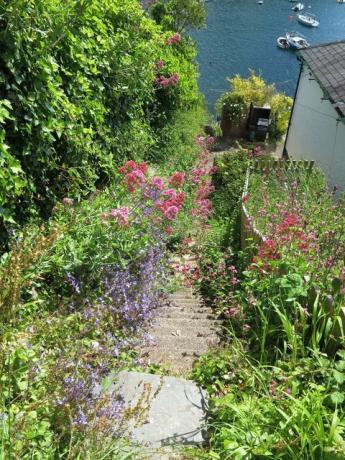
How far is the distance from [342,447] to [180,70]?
11141 millimetres

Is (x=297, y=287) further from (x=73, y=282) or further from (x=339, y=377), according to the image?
(x=73, y=282)

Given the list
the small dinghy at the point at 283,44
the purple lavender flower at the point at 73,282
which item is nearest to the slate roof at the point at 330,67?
the purple lavender flower at the point at 73,282

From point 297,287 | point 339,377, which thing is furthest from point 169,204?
point 339,377

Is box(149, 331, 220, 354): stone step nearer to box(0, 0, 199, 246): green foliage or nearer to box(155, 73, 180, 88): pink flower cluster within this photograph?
box(0, 0, 199, 246): green foliage

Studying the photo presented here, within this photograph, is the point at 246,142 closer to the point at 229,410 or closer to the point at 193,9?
the point at 193,9

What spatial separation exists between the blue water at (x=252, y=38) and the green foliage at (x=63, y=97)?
15758mm

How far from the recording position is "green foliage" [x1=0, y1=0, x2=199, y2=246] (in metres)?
3.67

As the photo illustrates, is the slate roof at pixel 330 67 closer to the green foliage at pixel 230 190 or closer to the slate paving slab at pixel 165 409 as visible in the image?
the green foliage at pixel 230 190

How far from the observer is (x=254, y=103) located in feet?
51.8

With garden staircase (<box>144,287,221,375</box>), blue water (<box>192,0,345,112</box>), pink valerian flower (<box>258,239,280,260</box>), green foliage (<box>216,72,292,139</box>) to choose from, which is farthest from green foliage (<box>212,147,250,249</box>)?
blue water (<box>192,0,345,112</box>)

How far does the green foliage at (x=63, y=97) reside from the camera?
3668 mm

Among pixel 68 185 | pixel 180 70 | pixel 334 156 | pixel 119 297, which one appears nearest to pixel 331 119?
pixel 334 156

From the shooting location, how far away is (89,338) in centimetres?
368

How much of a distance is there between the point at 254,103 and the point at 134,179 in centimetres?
1225
